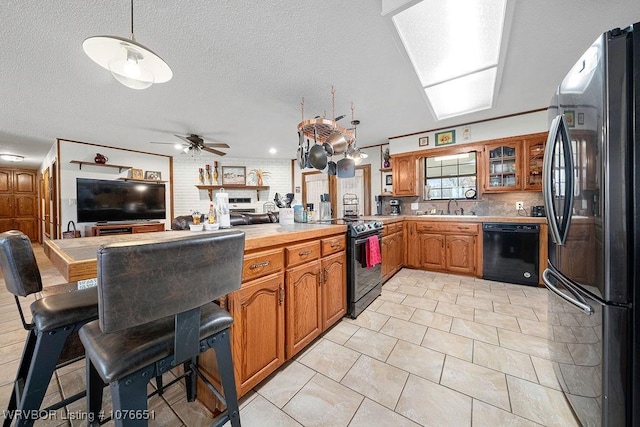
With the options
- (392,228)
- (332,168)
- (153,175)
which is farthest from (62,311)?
(153,175)

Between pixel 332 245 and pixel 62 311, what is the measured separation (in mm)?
1549

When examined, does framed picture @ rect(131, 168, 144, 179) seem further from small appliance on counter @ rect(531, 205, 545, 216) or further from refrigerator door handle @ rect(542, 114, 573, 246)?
small appliance on counter @ rect(531, 205, 545, 216)

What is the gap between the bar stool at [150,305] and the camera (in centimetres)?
61

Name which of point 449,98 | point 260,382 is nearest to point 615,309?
point 260,382

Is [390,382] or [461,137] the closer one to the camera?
[390,382]

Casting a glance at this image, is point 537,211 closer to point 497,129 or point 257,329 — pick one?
point 497,129

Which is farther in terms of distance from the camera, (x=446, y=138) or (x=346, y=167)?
(x=446, y=138)

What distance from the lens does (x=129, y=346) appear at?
0.75 m

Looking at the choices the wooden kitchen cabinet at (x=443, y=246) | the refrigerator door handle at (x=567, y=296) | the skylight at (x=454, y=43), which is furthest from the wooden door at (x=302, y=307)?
the wooden kitchen cabinet at (x=443, y=246)

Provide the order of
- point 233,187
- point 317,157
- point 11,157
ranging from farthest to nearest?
1. point 233,187
2. point 11,157
3. point 317,157

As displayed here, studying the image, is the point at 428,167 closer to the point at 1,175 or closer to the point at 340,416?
the point at 340,416

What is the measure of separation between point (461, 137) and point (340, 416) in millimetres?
4170

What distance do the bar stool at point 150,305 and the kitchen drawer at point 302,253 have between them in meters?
0.68

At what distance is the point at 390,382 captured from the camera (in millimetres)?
1455
